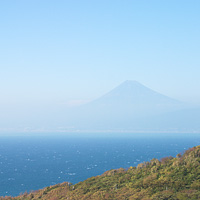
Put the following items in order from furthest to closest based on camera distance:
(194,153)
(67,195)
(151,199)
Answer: (194,153) < (67,195) < (151,199)

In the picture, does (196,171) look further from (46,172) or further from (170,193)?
(46,172)

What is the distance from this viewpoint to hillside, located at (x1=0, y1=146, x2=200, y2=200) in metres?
28.7

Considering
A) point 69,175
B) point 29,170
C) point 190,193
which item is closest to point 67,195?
point 190,193

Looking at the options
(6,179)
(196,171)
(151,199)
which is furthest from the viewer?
(6,179)

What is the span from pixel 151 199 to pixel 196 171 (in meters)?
7.67

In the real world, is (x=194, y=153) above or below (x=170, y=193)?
above

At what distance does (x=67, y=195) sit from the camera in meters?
34.4

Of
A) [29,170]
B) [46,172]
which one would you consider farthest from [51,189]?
[29,170]

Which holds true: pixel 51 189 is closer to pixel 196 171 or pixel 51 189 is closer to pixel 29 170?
pixel 196 171

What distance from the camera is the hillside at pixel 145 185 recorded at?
94.1 feet

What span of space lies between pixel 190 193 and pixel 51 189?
61.9 feet

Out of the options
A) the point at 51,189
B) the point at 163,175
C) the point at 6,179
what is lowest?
the point at 6,179

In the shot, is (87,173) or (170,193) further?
(87,173)

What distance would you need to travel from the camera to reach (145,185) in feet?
103
